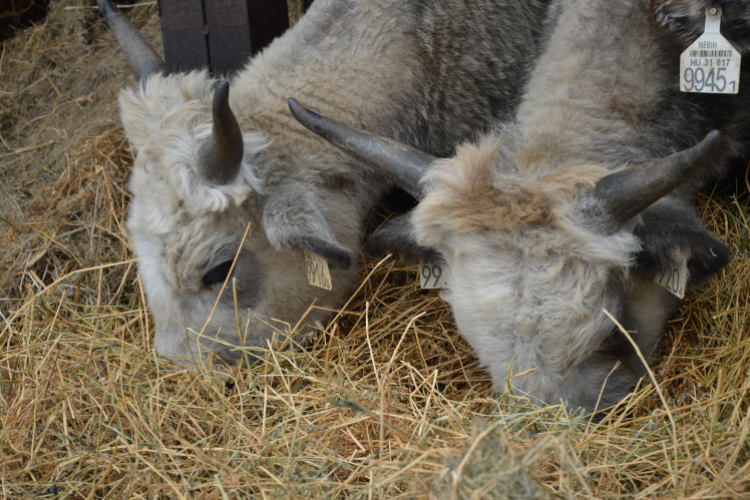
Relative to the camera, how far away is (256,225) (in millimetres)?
3316

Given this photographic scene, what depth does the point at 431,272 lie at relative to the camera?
10.2ft

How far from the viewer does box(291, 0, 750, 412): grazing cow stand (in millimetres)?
2453

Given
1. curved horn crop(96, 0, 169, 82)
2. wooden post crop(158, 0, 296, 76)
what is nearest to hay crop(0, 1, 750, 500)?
wooden post crop(158, 0, 296, 76)

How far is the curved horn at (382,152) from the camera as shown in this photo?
9.25 ft

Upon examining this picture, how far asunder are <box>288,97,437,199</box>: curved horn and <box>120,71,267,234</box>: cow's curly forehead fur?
1.49ft

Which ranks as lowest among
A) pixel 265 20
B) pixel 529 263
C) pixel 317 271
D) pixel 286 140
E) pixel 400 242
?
pixel 317 271

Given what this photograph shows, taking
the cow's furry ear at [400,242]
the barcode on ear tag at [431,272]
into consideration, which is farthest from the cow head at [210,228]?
the barcode on ear tag at [431,272]

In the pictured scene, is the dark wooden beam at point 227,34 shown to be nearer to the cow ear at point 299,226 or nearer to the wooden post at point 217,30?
the wooden post at point 217,30

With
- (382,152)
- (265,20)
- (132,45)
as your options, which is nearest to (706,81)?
(382,152)

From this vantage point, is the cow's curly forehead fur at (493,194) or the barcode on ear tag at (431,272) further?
the barcode on ear tag at (431,272)

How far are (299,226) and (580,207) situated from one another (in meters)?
1.28

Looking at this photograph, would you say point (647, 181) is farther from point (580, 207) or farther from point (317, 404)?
point (317, 404)

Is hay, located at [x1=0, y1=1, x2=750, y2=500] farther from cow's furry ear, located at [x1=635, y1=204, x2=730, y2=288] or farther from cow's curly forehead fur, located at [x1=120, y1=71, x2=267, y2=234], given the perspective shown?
cow's curly forehead fur, located at [x1=120, y1=71, x2=267, y2=234]

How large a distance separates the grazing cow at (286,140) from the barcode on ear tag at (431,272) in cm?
37
